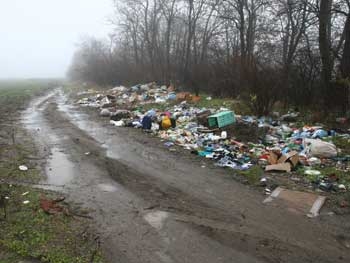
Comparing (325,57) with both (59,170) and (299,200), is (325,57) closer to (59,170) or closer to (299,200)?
(299,200)

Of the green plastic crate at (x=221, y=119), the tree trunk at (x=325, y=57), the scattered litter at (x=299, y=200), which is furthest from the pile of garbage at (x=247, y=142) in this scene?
the tree trunk at (x=325, y=57)

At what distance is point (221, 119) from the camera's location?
9.75 m

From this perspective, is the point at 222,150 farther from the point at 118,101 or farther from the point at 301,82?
the point at 118,101

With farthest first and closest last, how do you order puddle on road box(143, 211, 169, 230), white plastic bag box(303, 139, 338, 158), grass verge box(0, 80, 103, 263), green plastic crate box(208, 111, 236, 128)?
green plastic crate box(208, 111, 236, 128)
white plastic bag box(303, 139, 338, 158)
puddle on road box(143, 211, 169, 230)
grass verge box(0, 80, 103, 263)

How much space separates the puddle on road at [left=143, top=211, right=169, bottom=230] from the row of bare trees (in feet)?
23.7

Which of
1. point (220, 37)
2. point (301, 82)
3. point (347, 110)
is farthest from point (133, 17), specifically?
point (347, 110)

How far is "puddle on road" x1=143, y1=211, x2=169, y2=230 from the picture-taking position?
4.37 meters

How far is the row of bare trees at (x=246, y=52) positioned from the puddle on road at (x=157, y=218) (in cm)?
724

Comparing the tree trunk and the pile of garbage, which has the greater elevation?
the tree trunk

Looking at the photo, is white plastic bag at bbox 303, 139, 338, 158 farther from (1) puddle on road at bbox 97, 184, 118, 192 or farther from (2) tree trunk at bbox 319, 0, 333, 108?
(1) puddle on road at bbox 97, 184, 118, 192

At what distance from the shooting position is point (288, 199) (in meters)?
5.36

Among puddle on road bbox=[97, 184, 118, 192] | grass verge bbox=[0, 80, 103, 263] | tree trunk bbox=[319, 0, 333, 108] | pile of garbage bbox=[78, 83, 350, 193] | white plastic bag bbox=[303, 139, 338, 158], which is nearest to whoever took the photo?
grass verge bbox=[0, 80, 103, 263]

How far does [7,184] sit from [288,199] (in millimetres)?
4678

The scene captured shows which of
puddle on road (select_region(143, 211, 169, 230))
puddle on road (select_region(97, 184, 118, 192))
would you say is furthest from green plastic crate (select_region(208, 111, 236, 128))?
puddle on road (select_region(143, 211, 169, 230))
